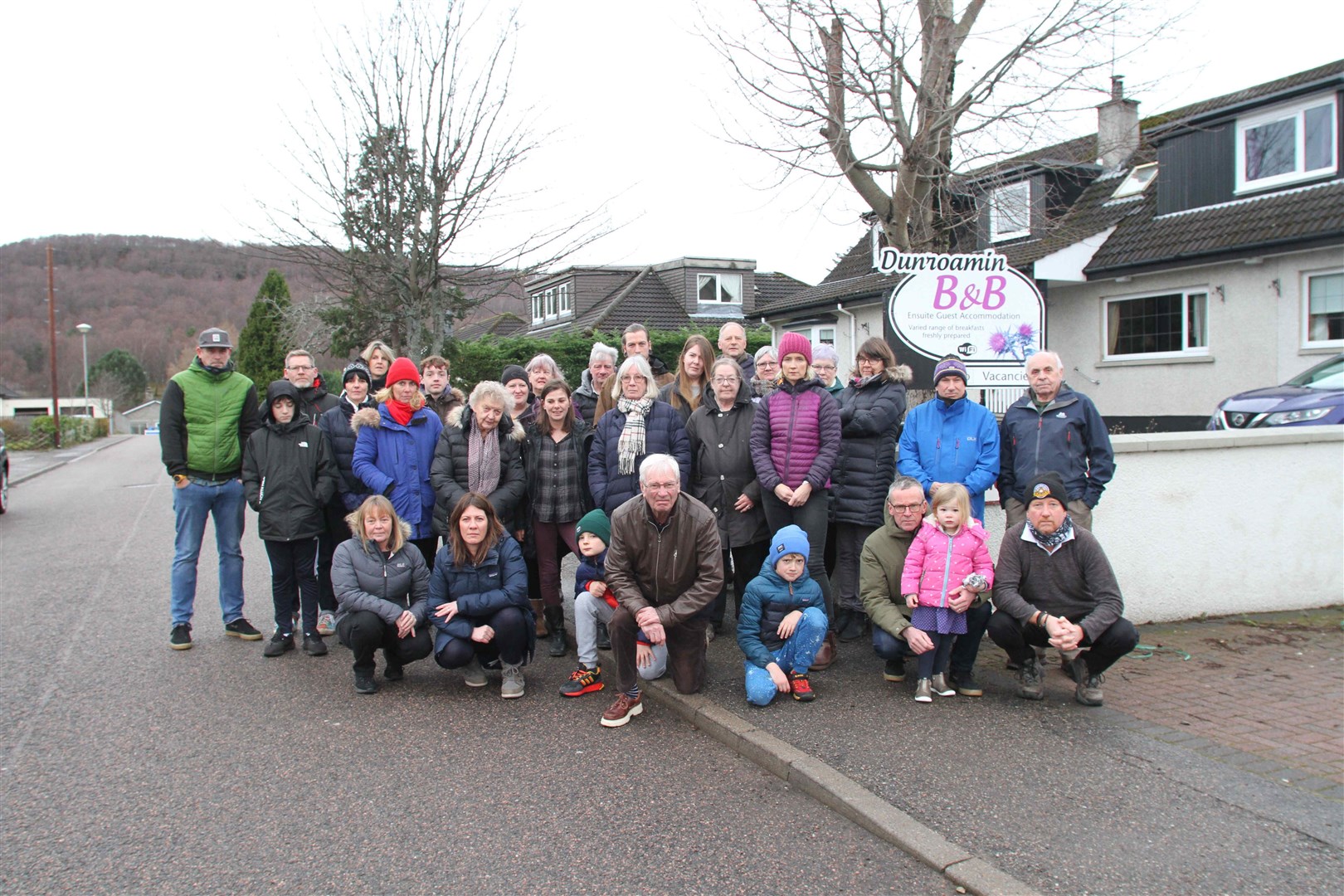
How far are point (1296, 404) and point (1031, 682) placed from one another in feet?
29.6

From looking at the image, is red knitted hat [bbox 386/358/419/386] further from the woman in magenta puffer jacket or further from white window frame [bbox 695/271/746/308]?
white window frame [bbox 695/271/746/308]

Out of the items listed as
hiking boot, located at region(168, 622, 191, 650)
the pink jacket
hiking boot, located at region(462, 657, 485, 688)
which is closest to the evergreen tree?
hiking boot, located at region(168, 622, 191, 650)

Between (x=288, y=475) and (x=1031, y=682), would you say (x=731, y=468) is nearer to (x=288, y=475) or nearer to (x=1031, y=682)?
(x=1031, y=682)

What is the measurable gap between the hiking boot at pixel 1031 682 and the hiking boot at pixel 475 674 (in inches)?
128

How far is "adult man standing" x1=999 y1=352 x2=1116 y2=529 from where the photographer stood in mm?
5840

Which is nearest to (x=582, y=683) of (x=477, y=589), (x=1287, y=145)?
(x=477, y=589)

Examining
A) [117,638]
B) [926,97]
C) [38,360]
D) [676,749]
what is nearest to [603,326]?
[926,97]

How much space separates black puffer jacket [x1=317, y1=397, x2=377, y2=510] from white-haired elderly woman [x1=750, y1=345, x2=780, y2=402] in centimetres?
287

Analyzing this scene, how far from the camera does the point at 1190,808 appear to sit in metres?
3.96

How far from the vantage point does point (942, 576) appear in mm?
5355

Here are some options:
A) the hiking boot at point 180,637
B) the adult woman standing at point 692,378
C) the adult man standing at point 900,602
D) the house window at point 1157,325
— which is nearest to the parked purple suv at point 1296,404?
the house window at point 1157,325

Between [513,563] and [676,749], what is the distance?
165cm

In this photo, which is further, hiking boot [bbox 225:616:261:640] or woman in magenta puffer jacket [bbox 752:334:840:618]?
hiking boot [bbox 225:616:261:640]

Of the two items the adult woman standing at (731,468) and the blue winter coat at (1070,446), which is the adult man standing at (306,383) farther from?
the blue winter coat at (1070,446)
